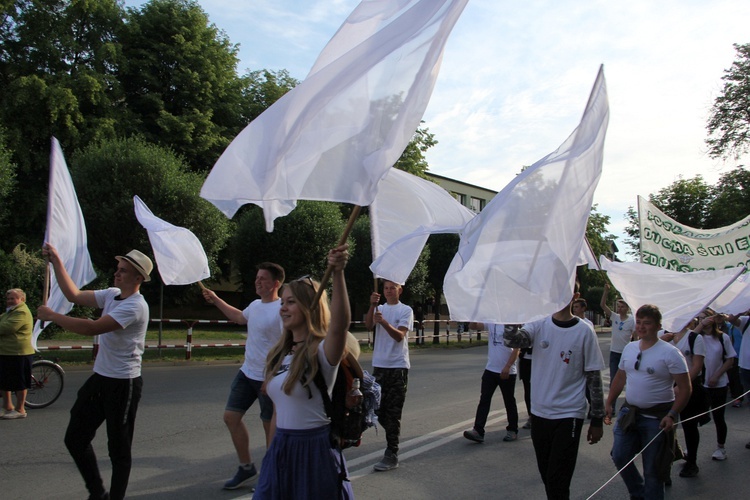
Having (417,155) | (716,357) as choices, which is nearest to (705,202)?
(417,155)

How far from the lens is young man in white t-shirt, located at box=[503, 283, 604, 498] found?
4.35m

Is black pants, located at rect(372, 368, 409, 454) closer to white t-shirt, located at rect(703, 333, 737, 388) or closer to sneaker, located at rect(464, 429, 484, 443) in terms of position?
sneaker, located at rect(464, 429, 484, 443)

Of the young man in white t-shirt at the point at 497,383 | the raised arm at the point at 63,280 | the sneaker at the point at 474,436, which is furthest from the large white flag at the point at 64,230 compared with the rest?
the young man in white t-shirt at the point at 497,383

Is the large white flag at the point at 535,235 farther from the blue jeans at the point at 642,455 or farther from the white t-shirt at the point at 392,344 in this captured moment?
the white t-shirt at the point at 392,344

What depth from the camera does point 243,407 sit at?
18.3 ft

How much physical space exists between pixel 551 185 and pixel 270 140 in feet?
6.06

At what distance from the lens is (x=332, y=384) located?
10.5ft

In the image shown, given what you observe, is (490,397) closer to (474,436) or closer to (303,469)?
(474,436)

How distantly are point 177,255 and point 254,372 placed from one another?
4.25 ft

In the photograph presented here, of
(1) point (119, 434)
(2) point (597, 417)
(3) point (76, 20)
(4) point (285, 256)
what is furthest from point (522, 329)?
(3) point (76, 20)

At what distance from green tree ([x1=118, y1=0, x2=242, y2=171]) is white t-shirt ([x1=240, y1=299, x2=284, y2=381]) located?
23.2 m

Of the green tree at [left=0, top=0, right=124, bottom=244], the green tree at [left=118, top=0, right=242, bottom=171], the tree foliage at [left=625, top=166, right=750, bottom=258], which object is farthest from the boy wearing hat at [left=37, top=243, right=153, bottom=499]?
the tree foliage at [left=625, top=166, right=750, bottom=258]

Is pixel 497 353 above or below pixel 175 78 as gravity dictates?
below

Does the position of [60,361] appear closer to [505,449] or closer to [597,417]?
[505,449]
